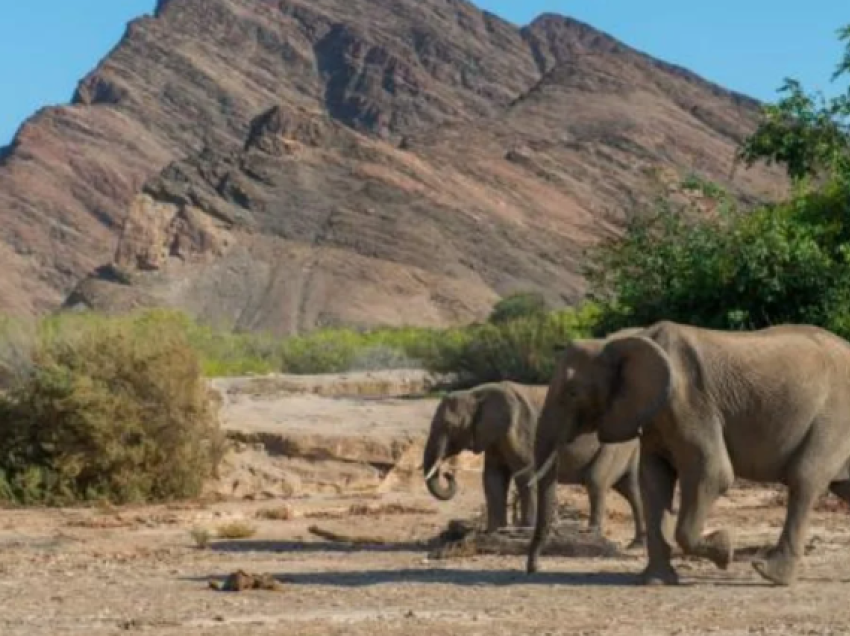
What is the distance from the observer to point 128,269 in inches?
4141

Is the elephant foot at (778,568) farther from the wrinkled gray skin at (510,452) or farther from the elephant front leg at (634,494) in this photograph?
the elephant front leg at (634,494)

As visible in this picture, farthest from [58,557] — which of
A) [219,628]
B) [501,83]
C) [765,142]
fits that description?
[501,83]

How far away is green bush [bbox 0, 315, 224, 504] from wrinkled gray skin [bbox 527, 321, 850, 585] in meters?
9.29

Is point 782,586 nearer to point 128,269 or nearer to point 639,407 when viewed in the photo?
point 639,407

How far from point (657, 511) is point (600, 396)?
92cm

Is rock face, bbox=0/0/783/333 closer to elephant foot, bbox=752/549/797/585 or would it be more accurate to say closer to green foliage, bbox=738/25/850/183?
green foliage, bbox=738/25/850/183

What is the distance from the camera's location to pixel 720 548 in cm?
1491

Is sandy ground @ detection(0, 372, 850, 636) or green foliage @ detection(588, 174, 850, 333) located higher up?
green foliage @ detection(588, 174, 850, 333)

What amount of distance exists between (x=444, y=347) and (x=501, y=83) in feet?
441

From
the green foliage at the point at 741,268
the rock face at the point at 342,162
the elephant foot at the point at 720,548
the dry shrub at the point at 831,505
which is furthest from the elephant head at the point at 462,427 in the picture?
the rock face at the point at 342,162

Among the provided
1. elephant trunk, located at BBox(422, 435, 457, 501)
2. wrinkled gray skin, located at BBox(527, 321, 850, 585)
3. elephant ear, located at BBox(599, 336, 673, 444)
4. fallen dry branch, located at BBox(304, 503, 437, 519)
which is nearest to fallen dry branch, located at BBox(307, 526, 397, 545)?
elephant trunk, located at BBox(422, 435, 457, 501)

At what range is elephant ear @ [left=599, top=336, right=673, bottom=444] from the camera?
1472 cm

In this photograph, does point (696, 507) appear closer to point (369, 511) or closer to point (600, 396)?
point (600, 396)

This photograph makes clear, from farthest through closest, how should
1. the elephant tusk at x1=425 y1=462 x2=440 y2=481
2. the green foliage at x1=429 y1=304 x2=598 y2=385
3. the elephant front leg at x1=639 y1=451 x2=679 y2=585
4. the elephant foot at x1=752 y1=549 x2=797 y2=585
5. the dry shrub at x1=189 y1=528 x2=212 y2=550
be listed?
1. the green foliage at x1=429 y1=304 x2=598 y2=385
2. the elephant tusk at x1=425 y1=462 x2=440 y2=481
3. the dry shrub at x1=189 y1=528 x2=212 y2=550
4. the elephant front leg at x1=639 y1=451 x2=679 y2=585
5. the elephant foot at x1=752 y1=549 x2=797 y2=585
